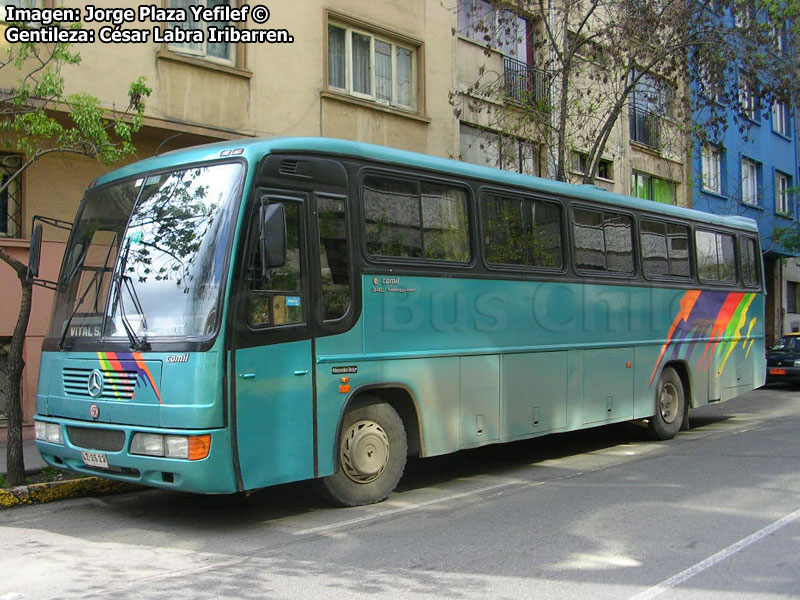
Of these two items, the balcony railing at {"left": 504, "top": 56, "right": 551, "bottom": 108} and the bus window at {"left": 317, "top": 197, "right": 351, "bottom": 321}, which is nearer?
the bus window at {"left": 317, "top": 197, "right": 351, "bottom": 321}

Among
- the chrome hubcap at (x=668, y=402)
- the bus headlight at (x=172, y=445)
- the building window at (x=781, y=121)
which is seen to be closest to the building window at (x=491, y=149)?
the chrome hubcap at (x=668, y=402)

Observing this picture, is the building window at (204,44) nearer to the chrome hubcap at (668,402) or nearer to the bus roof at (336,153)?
the bus roof at (336,153)

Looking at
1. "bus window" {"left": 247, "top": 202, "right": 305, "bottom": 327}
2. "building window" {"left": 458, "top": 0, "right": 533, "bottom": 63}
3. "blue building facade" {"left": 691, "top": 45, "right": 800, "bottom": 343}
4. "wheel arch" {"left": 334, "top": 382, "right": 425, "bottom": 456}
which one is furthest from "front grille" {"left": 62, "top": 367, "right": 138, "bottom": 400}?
"blue building facade" {"left": 691, "top": 45, "right": 800, "bottom": 343}

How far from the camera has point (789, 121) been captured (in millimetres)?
33531

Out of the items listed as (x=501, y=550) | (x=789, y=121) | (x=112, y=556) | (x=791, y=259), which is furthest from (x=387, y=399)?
(x=789, y=121)

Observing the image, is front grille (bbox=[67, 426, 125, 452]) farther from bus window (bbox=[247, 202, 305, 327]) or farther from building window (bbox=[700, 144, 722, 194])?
building window (bbox=[700, 144, 722, 194])

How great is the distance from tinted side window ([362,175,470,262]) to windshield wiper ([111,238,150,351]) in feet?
6.82

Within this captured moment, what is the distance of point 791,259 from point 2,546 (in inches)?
1250

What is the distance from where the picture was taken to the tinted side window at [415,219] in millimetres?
7520

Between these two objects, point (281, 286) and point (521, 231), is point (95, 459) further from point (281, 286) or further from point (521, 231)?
point (521, 231)

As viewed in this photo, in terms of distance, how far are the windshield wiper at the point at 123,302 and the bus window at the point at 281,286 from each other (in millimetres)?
865

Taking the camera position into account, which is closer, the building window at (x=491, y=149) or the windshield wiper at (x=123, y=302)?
the windshield wiper at (x=123, y=302)

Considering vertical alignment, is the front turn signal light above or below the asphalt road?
above

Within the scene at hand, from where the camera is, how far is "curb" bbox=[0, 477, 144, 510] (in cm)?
764
